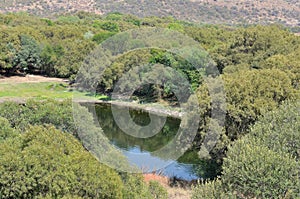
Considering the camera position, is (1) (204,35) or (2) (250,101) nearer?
(2) (250,101)

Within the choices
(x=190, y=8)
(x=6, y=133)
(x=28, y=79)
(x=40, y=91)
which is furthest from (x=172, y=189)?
(x=190, y=8)

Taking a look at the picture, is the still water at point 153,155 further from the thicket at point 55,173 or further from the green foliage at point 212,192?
the thicket at point 55,173

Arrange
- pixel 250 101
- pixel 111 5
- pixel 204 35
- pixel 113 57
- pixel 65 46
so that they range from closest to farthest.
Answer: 1. pixel 250 101
2. pixel 113 57
3. pixel 65 46
4. pixel 204 35
5. pixel 111 5

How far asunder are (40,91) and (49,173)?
131ft

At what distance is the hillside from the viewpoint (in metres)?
128

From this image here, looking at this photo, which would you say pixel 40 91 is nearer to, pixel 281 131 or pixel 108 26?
pixel 108 26

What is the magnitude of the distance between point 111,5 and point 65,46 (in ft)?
256

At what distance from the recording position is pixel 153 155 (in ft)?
98.4

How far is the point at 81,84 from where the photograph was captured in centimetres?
5094

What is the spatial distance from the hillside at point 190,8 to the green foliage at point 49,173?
113739 millimetres

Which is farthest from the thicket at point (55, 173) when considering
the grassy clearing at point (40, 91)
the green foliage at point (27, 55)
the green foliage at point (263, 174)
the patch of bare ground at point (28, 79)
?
the green foliage at point (27, 55)

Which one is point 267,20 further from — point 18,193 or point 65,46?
point 18,193

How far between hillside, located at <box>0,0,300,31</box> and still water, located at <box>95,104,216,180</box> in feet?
302

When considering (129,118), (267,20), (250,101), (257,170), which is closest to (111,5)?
(267,20)
